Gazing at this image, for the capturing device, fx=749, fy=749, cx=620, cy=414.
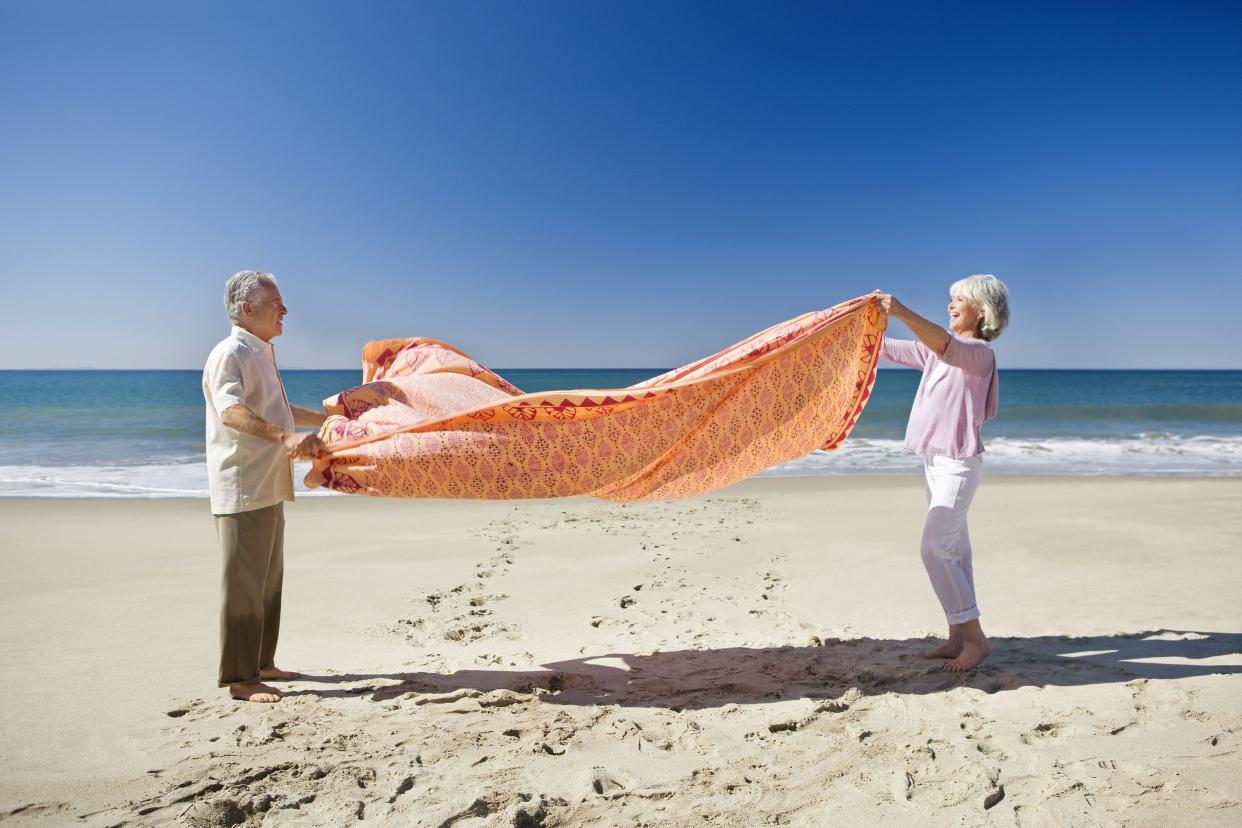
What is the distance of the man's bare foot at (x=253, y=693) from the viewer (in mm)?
3240

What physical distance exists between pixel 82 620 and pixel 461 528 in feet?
10.6

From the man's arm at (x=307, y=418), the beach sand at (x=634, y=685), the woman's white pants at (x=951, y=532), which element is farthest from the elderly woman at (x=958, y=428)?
the man's arm at (x=307, y=418)

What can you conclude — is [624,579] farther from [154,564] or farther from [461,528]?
[154,564]

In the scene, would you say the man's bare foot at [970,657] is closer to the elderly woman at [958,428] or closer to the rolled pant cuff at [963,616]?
the elderly woman at [958,428]

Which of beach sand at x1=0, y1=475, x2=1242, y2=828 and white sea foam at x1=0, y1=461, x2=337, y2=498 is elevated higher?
beach sand at x1=0, y1=475, x2=1242, y2=828

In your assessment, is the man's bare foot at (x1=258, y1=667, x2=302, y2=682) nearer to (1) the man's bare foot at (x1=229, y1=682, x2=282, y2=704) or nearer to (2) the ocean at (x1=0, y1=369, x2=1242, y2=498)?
(1) the man's bare foot at (x1=229, y1=682, x2=282, y2=704)

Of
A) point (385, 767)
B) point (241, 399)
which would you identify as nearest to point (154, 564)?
point (241, 399)

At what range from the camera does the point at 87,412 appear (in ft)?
96.9

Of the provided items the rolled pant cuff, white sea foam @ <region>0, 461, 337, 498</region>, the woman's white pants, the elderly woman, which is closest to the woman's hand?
the elderly woman

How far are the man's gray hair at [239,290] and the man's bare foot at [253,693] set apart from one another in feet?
5.23

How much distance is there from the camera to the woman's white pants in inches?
133

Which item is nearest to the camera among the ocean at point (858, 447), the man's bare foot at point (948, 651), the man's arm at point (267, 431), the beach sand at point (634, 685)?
the beach sand at point (634, 685)

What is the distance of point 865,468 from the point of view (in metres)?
12.2

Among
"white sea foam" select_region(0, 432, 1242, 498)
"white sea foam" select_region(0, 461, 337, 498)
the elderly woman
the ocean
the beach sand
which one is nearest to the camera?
→ the beach sand
